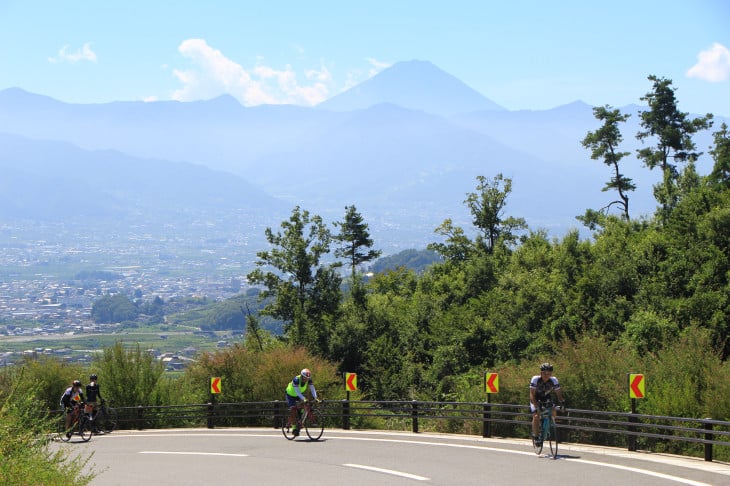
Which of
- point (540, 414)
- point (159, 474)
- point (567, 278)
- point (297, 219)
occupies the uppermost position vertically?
point (297, 219)

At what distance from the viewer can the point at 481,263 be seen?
5731 cm

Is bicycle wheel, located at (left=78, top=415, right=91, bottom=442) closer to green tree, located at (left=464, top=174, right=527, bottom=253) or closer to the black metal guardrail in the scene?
the black metal guardrail

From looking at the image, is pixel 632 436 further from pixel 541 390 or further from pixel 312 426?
pixel 312 426

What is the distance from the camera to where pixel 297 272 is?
59969 mm

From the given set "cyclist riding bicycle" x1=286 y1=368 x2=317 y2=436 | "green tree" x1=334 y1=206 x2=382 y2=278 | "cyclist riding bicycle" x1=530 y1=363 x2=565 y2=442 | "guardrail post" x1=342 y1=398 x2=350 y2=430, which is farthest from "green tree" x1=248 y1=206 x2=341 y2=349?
"cyclist riding bicycle" x1=530 y1=363 x2=565 y2=442

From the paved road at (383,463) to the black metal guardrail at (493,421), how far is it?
1.63ft

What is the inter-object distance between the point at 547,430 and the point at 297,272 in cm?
4438

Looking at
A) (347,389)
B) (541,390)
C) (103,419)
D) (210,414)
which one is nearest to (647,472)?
(541,390)

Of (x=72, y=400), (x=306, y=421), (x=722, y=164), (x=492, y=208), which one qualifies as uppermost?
(x=722, y=164)

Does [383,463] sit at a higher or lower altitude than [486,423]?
lower

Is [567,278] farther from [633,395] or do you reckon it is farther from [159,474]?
[159,474]

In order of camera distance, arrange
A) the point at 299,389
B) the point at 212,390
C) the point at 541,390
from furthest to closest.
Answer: the point at 212,390 < the point at 299,389 < the point at 541,390

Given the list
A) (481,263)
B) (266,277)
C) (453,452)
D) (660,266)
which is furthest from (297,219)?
(453,452)

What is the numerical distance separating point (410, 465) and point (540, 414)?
260 centimetres
